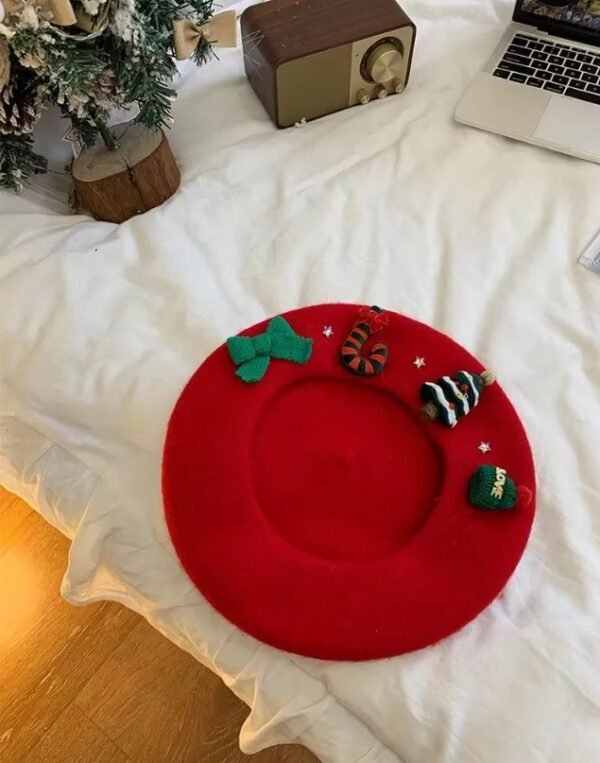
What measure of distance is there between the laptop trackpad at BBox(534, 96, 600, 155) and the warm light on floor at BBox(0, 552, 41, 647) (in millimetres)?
923

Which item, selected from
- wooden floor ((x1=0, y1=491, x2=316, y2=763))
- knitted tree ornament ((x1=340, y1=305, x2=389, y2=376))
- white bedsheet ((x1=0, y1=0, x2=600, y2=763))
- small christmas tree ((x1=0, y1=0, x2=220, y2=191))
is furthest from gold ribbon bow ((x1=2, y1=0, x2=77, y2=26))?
wooden floor ((x1=0, y1=491, x2=316, y2=763))

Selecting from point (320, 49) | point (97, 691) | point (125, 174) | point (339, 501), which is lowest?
point (97, 691)

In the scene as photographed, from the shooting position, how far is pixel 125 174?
80 cm

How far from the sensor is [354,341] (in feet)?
2.23

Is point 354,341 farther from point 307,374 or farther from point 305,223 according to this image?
point 305,223

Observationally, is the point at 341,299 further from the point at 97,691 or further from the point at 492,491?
the point at 97,691

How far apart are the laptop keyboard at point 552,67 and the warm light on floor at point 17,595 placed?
3.16 feet

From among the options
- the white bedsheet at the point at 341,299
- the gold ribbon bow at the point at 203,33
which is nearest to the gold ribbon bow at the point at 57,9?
the gold ribbon bow at the point at 203,33

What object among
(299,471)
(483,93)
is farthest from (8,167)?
(483,93)

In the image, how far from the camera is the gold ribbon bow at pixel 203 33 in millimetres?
687

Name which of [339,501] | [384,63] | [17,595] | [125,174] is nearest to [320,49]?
[384,63]

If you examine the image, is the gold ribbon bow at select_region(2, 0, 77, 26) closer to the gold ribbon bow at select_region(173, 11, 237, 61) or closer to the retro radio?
the gold ribbon bow at select_region(173, 11, 237, 61)

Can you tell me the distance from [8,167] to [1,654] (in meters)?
0.64

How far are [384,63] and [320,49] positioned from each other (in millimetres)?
97
